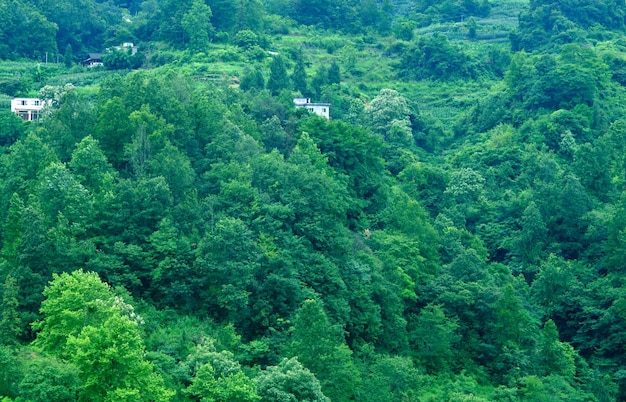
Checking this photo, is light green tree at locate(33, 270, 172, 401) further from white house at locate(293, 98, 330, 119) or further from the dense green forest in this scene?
white house at locate(293, 98, 330, 119)

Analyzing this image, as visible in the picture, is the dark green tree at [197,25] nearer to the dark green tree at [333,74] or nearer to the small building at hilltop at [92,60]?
the small building at hilltop at [92,60]

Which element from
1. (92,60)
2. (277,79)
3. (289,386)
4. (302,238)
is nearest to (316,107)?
(277,79)

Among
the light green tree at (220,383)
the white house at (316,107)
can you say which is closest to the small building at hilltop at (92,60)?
the white house at (316,107)

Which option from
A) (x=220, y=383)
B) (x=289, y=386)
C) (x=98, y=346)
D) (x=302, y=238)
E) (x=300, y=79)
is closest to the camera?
(x=98, y=346)

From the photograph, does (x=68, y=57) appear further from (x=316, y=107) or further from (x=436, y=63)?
(x=436, y=63)

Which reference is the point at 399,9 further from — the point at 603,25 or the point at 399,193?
the point at 399,193

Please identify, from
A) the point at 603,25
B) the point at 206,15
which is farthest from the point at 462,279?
the point at 603,25
